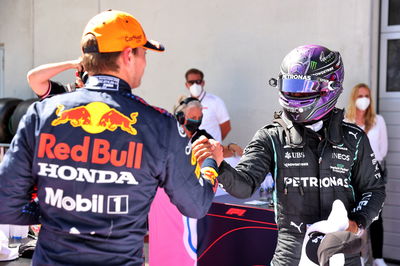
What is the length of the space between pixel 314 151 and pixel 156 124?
3.27ft

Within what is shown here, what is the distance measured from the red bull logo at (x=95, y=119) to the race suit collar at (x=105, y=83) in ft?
0.28

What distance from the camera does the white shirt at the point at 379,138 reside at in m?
6.00

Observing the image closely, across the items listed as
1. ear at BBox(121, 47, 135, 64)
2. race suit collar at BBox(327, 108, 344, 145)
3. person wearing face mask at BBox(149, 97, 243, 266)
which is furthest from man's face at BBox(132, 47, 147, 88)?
person wearing face mask at BBox(149, 97, 243, 266)

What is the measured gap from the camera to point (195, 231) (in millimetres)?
4555

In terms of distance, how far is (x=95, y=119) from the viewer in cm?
191

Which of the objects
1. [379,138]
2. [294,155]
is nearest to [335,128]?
[294,155]

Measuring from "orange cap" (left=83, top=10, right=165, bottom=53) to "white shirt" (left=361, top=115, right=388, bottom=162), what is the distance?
4515mm

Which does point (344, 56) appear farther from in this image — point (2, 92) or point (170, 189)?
point (2, 92)

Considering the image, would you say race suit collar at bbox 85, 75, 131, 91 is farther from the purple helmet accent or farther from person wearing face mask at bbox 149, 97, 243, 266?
person wearing face mask at bbox 149, 97, 243, 266

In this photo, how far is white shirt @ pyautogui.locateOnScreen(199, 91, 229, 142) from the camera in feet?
23.0

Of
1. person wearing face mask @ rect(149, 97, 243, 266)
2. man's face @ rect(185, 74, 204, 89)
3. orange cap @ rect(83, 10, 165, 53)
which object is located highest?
man's face @ rect(185, 74, 204, 89)

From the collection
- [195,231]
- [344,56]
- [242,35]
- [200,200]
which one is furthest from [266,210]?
[242,35]

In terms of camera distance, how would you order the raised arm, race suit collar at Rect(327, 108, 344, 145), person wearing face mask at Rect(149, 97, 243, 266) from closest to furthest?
race suit collar at Rect(327, 108, 344, 145) < the raised arm < person wearing face mask at Rect(149, 97, 243, 266)

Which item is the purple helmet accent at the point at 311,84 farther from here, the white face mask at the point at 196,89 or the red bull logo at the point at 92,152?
the white face mask at the point at 196,89
